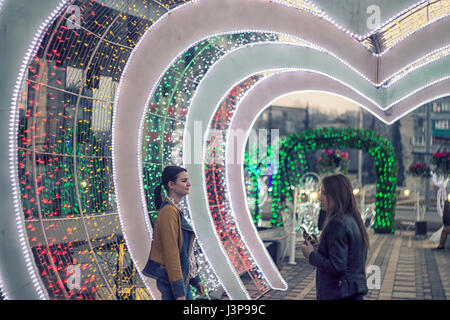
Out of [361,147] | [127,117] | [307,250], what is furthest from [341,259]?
[361,147]

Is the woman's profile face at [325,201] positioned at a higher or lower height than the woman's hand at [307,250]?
higher

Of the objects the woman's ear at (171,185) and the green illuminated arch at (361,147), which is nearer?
the woman's ear at (171,185)

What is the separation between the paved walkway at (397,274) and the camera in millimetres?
7445

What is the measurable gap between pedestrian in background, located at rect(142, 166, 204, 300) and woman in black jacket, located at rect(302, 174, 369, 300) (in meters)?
0.87

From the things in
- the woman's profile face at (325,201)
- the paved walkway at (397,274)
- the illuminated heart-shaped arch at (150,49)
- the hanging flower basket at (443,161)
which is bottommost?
the paved walkway at (397,274)

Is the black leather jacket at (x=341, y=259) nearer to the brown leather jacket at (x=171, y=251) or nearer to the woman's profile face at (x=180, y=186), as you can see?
the brown leather jacket at (x=171, y=251)

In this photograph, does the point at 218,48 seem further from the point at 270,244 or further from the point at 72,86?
the point at 270,244

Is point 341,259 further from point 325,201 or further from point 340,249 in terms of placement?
point 325,201

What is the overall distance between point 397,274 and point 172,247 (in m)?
6.79

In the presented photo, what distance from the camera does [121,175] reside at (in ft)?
16.1

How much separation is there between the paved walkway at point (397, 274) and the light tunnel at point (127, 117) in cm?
69

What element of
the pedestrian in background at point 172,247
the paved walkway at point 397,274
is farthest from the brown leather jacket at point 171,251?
the paved walkway at point 397,274
